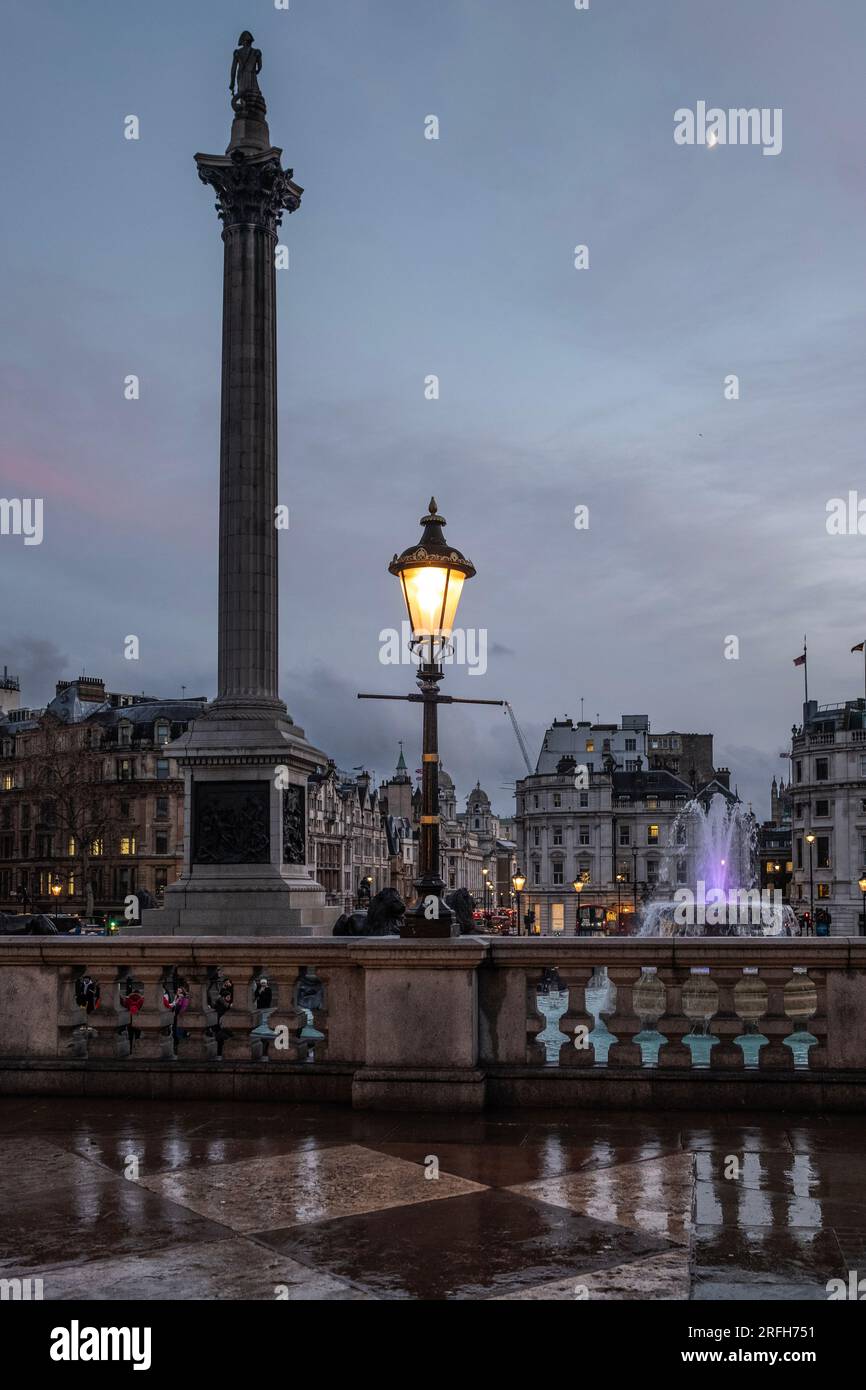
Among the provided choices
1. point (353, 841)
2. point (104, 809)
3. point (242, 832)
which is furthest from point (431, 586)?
point (353, 841)

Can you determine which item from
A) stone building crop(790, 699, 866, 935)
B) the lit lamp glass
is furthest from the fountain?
the lit lamp glass

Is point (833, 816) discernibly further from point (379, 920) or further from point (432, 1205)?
point (432, 1205)

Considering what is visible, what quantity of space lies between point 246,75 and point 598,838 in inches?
3980

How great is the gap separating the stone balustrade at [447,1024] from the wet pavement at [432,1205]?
349 millimetres

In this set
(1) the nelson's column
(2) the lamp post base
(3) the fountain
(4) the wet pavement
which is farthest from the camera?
(3) the fountain

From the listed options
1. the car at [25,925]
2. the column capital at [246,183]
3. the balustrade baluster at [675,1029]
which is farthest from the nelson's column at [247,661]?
the car at [25,925]

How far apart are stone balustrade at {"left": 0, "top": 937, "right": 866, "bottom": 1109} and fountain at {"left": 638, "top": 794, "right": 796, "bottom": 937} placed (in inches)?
647

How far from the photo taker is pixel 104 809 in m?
90.6

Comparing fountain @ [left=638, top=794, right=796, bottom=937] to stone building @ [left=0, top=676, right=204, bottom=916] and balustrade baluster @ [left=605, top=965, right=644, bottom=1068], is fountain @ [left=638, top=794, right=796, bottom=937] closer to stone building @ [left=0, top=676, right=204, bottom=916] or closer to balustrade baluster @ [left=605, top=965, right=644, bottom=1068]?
balustrade baluster @ [left=605, top=965, right=644, bottom=1068]

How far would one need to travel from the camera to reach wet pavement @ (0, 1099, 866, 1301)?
5988 millimetres

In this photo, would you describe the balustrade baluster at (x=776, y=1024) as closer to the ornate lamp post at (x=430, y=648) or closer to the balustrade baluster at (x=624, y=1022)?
the balustrade baluster at (x=624, y=1022)

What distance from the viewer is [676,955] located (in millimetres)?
10359

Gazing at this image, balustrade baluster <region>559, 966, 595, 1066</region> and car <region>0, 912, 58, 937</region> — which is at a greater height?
balustrade baluster <region>559, 966, 595, 1066</region>
